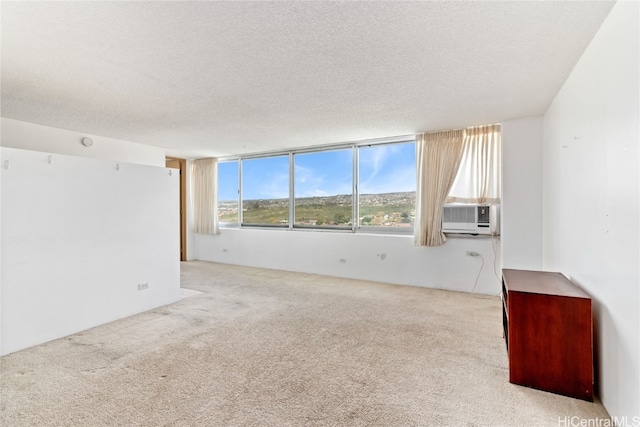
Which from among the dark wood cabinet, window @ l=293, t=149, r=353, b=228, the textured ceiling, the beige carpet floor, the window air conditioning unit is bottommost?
the beige carpet floor

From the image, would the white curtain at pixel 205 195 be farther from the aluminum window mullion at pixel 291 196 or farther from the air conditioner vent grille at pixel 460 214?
A: the air conditioner vent grille at pixel 460 214

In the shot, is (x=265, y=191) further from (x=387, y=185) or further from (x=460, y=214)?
(x=460, y=214)

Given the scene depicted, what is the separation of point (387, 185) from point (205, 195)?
438 centimetres

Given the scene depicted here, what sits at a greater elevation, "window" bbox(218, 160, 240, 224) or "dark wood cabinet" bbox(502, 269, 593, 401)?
"window" bbox(218, 160, 240, 224)

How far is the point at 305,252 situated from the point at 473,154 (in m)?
3.46

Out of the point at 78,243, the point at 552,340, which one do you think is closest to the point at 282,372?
the point at 552,340

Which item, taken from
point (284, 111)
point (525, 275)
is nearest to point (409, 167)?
point (284, 111)

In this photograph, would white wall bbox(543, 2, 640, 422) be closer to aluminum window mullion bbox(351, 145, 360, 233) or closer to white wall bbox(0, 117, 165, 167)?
aluminum window mullion bbox(351, 145, 360, 233)

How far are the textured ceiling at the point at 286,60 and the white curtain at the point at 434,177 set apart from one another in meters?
0.55

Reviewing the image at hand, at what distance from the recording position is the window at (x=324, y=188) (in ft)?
19.1

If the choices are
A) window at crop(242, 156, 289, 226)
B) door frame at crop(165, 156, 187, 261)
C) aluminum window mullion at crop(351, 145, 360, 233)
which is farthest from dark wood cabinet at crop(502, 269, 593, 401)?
door frame at crop(165, 156, 187, 261)

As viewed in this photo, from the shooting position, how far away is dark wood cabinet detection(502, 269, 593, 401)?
78.4 inches

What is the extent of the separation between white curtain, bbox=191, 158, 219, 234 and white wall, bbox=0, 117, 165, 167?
147 centimetres

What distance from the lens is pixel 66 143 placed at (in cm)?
445
